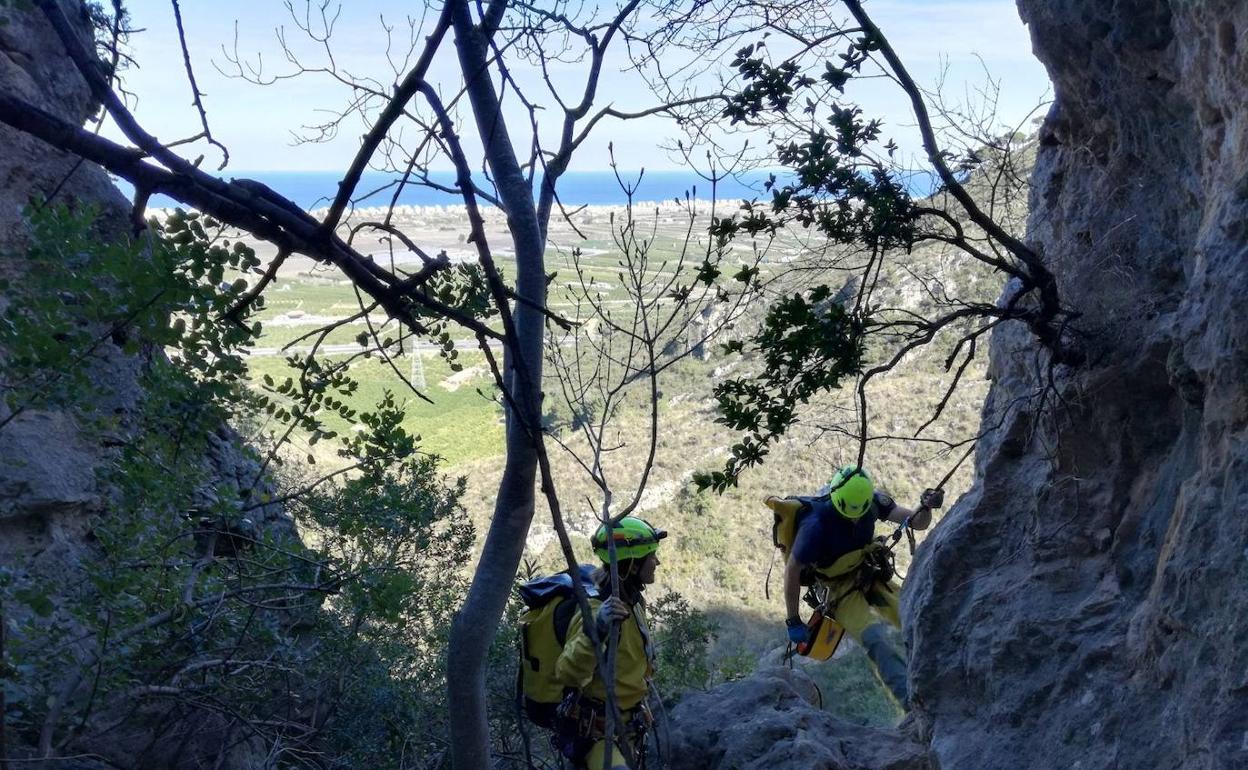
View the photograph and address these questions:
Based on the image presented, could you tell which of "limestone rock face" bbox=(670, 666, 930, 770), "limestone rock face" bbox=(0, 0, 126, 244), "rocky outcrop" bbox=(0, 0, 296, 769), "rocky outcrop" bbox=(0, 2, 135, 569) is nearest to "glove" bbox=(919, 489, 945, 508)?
"limestone rock face" bbox=(670, 666, 930, 770)

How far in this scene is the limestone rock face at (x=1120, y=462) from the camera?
11.2 feet

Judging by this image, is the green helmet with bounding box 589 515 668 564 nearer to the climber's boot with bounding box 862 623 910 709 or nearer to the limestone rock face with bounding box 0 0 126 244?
the climber's boot with bounding box 862 623 910 709

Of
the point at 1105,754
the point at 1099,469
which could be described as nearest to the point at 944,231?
the point at 1099,469

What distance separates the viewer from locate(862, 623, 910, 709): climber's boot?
278 inches

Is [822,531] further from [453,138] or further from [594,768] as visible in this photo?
[453,138]

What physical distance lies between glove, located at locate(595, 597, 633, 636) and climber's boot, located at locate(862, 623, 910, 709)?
3.21 m

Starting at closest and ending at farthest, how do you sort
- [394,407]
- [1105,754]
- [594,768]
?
[1105,754] < [394,407] < [594,768]

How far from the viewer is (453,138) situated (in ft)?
6.89

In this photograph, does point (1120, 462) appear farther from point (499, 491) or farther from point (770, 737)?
point (499, 491)

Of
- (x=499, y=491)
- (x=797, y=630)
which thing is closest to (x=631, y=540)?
(x=499, y=491)

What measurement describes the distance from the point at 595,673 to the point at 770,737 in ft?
4.32

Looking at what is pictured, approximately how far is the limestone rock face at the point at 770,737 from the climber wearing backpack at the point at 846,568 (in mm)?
918

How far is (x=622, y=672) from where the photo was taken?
17.9 feet

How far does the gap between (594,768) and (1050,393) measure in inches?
131
